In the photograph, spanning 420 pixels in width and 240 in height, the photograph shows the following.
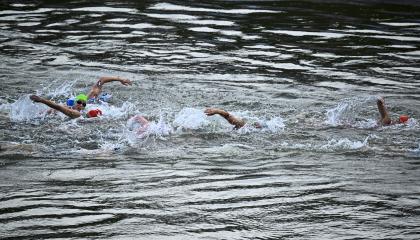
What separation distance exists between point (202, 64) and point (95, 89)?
336 cm

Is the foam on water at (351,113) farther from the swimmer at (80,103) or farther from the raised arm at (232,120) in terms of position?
the swimmer at (80,103)

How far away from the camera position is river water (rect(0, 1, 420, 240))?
8523 millimetres

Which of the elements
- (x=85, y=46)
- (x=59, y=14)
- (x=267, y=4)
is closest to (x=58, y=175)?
(x=85, y=46)

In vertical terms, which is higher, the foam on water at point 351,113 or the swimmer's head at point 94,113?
the foam on water at point 351,113

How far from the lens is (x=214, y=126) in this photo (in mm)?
12883

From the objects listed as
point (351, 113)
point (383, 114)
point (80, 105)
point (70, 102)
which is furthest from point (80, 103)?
point (383, 114)

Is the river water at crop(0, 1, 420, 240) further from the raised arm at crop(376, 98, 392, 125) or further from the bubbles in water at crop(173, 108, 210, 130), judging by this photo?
the raised arm at crop(376, 98, 392, 125)

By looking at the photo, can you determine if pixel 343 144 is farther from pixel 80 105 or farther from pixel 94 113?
pixel 80 105

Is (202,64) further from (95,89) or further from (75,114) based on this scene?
(75,114)

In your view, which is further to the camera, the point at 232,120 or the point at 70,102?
the point at 70,102

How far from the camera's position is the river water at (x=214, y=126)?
8.52 m

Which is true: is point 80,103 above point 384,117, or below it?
below

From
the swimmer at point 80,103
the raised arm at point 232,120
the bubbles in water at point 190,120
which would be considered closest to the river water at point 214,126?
the bubbles in water at point 190,120

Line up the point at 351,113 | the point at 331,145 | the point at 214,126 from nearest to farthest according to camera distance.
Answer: the point at 331,145, the point at 214,126, the point at 351,113
